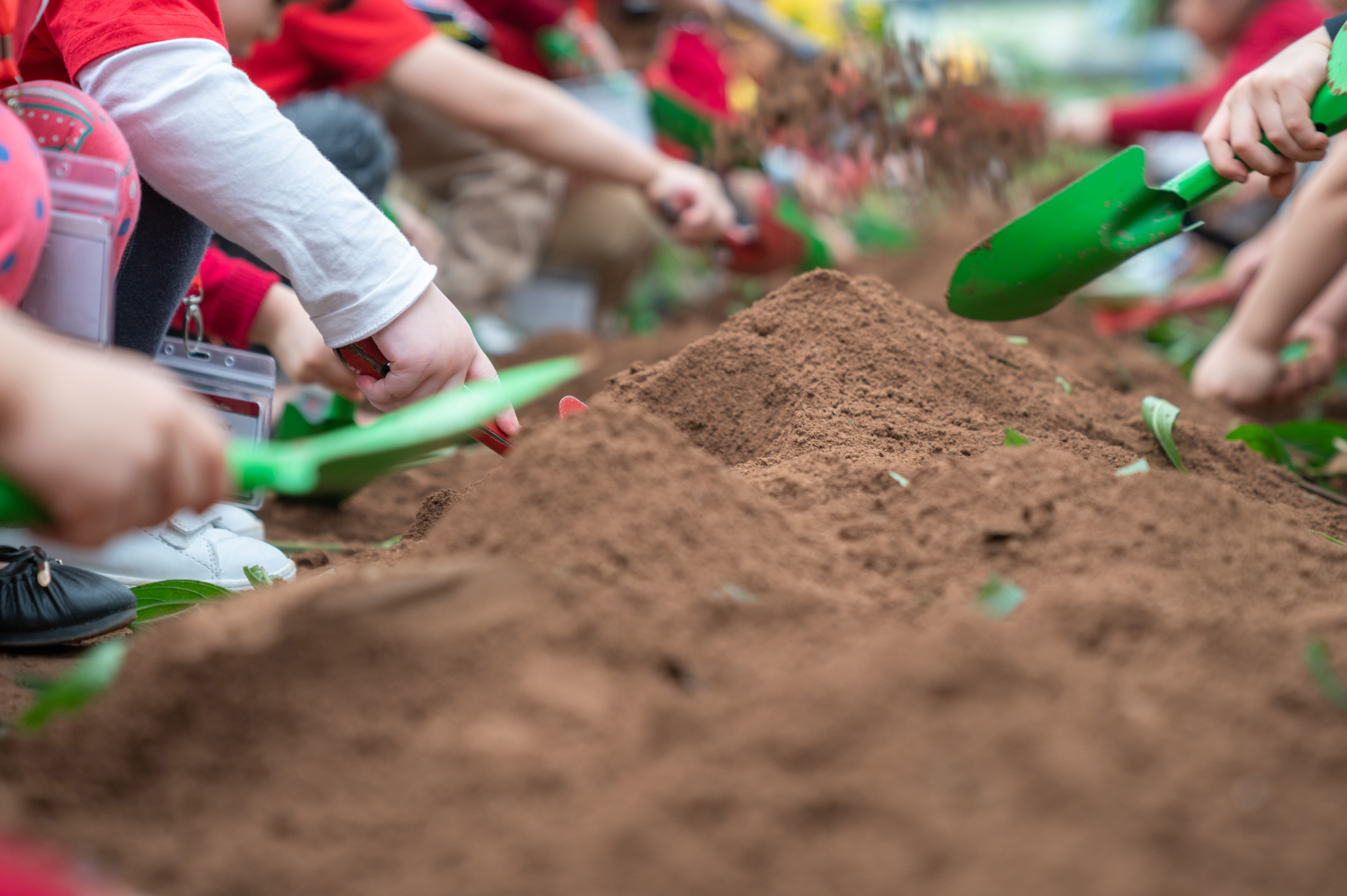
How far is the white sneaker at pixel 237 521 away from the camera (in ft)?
4.48

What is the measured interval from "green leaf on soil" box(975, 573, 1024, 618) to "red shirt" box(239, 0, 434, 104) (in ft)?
5.67

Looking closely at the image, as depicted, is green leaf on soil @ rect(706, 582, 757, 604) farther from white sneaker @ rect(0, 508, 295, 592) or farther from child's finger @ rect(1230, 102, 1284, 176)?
child's finger @ rect(1230, 102, 1284, 176)

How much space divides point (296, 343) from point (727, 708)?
3.66ft

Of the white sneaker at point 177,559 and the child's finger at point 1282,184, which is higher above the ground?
the child's finger at point 1282,184

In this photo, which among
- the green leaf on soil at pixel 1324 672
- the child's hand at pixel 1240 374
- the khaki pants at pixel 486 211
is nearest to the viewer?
the green leaf on soil at pixel 1324 672

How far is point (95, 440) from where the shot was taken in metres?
0.61

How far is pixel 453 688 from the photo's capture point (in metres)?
0.65

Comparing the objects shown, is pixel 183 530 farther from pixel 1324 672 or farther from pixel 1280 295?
pixel 1280 295

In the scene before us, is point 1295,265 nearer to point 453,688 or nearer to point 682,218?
point 682,218

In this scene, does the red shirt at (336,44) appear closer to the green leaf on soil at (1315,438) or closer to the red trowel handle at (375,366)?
the red trowel handle at (375,366)

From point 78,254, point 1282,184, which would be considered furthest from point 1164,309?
point 78,254

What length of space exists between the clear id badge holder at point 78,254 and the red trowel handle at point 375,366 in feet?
0.80

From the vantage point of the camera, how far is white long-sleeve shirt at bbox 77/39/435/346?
1076 mm

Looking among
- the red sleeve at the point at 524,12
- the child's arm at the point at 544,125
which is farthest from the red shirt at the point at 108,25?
the red sleeve at the point at 524,12
